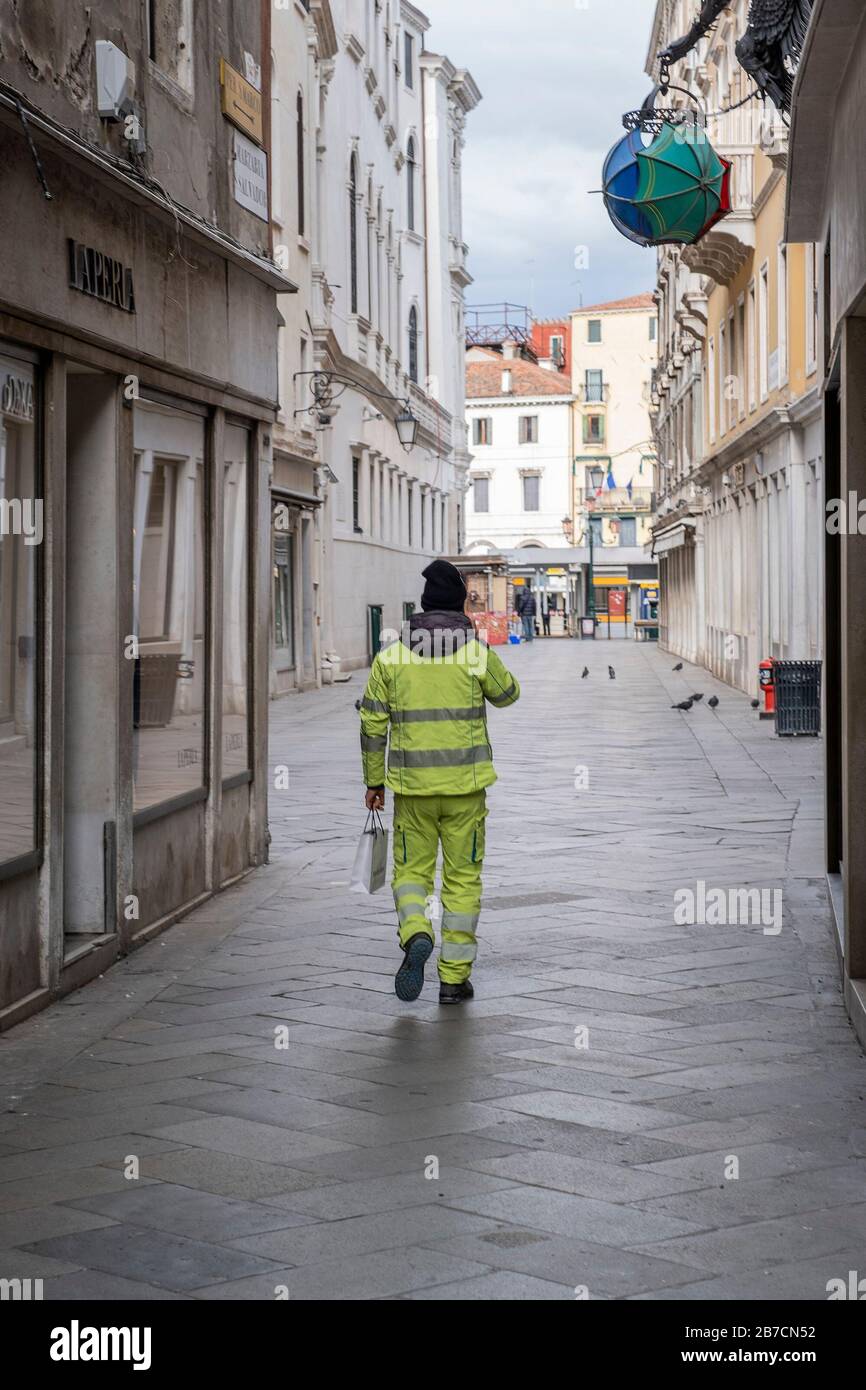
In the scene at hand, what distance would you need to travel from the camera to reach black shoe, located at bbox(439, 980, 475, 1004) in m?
7.56

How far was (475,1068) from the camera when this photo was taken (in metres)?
6.49

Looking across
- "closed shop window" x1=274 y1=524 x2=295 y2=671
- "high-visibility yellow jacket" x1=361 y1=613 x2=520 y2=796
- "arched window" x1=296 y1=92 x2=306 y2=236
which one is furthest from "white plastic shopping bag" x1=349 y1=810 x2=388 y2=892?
"arched window" x1=296 y1=92 x2=306 y2=236

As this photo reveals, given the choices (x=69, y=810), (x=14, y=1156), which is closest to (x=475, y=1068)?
(x=14, y=1156)

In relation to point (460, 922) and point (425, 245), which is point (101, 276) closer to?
point (460, 922)

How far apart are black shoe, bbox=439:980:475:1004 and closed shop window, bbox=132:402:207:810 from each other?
7.13 feet

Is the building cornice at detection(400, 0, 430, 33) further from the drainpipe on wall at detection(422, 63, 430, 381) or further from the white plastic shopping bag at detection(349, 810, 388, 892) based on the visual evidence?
the white plastic shopping bag at detection(349, 810, 388, 892)

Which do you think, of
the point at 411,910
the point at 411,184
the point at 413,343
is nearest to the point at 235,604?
the point at 411,910

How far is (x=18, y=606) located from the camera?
7516mm

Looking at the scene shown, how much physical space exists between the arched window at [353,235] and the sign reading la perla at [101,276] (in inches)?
1275

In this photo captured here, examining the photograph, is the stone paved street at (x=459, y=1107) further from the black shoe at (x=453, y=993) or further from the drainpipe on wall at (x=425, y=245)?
the drainpipe on wall at (x=425, y=245)

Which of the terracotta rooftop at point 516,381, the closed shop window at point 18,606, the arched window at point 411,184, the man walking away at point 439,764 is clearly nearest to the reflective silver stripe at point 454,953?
the man walking away at point 439,764

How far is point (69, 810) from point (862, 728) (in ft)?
12.0

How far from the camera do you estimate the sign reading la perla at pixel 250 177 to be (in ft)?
35.7

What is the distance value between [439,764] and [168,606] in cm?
266
